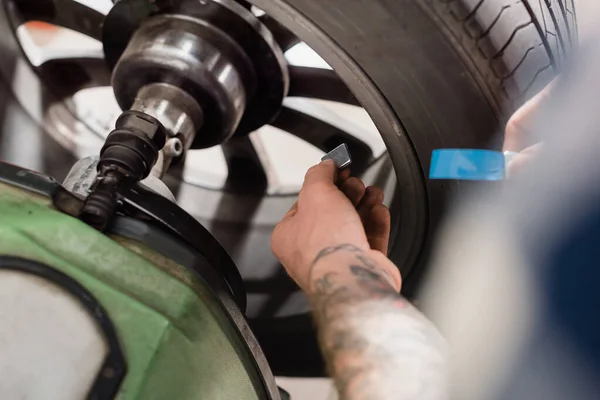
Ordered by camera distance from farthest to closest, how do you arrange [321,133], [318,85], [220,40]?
[321,133] → [318,85] → [220,40]

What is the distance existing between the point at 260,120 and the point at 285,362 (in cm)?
42

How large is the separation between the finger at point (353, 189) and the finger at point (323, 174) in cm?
1

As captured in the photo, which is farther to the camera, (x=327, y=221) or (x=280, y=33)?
(x=280, y=33)

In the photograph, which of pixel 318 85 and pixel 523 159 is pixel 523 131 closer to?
pixel 523 159

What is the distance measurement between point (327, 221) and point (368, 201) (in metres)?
0.10

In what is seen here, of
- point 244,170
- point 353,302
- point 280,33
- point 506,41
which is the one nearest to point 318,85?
point 280,33

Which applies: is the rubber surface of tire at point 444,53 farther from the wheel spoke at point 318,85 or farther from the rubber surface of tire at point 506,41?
the wheel spoke at point 318,85

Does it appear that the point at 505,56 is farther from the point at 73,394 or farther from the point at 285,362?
the point at 285,362

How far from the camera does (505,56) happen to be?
598 mm

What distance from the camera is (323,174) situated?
2.04 feet

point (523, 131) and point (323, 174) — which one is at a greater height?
point (523, 131)

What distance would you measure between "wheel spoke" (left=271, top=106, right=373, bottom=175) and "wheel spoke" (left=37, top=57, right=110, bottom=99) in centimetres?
35

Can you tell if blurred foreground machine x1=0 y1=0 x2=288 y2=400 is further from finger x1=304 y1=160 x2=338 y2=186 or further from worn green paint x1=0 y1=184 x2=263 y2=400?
finger x1=304 y1=160 x2=338 y2=186

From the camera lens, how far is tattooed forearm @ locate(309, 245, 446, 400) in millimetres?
470
